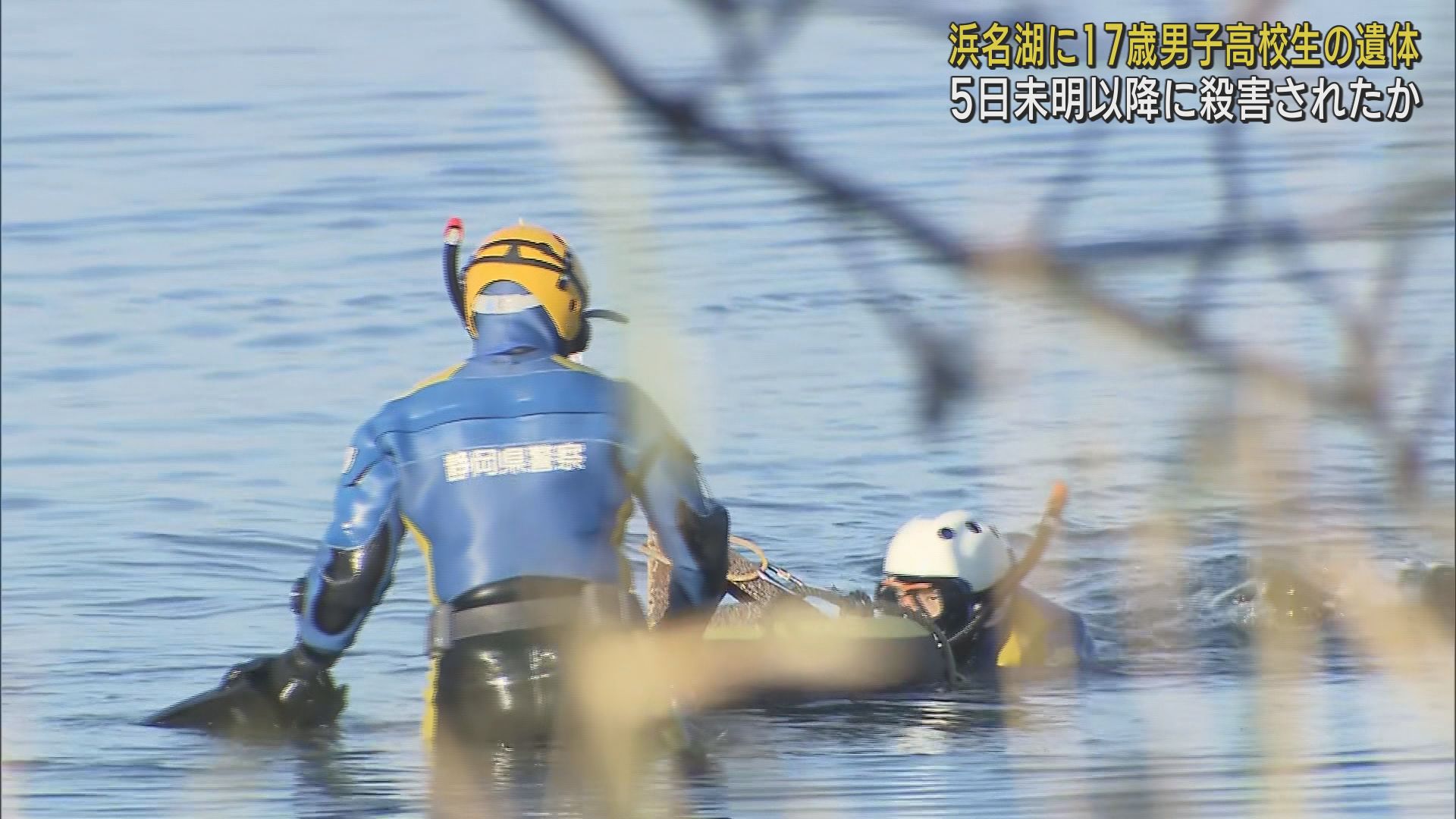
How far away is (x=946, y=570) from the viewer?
9336 mm

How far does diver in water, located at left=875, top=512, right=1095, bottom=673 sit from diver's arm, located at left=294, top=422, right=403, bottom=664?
2904 mm

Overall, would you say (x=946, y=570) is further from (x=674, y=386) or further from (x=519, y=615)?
(x=674, y=386)

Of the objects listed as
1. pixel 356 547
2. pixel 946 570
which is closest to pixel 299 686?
pixel 356 547

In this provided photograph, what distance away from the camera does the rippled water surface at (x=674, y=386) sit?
107 inches

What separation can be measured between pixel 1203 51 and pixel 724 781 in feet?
13.2

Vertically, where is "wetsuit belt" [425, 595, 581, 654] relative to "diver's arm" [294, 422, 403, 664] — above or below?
below

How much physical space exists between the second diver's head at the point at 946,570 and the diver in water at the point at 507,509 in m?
2.84

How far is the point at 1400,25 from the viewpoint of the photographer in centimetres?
466

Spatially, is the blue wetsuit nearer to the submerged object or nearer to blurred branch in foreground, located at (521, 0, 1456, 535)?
the submerged object

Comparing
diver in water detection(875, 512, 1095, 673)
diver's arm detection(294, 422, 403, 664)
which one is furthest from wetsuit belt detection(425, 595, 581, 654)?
diver in water detection(875, 512, 1095, 673)

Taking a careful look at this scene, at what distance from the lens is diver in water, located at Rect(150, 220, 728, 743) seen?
20.5 ft

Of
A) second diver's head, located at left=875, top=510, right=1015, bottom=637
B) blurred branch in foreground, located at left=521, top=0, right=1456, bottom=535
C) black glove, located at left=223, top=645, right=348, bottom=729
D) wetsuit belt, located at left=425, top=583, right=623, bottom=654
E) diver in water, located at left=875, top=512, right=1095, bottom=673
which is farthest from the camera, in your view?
second diver's head, located at left=875, top=510, right=1015, bottom=637

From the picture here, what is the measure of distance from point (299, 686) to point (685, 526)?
113 cm

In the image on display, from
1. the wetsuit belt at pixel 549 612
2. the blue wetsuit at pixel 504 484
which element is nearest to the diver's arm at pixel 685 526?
the blue wetsuit at pixel 504 484
